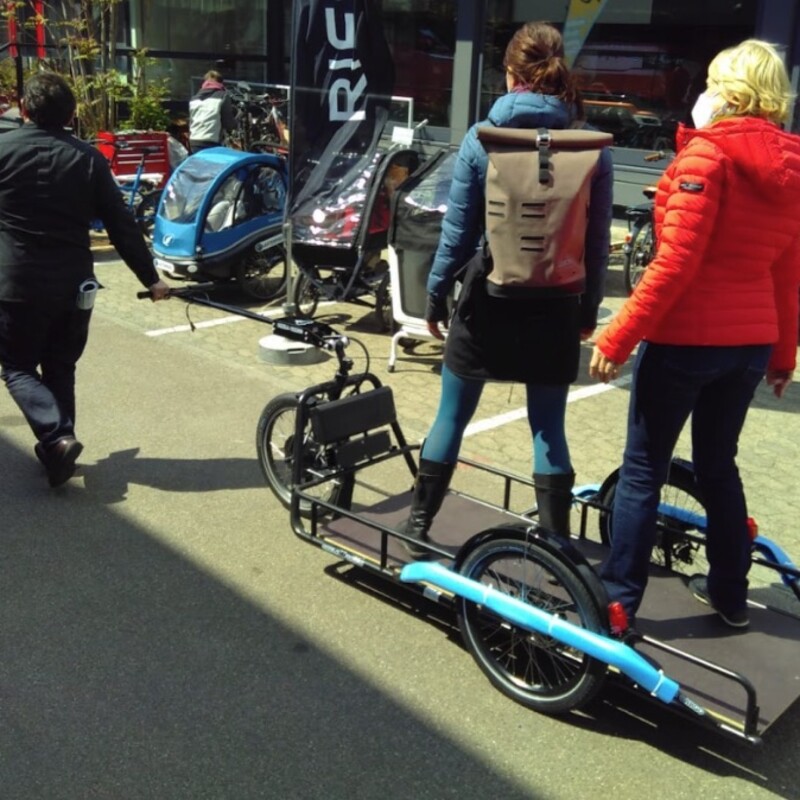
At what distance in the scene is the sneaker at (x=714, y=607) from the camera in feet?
11.3

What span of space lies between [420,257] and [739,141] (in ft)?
13.1

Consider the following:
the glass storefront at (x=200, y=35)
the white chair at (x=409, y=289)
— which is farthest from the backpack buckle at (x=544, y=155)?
the glass storefront at (x=200, y=35)

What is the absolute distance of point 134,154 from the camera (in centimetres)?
1161

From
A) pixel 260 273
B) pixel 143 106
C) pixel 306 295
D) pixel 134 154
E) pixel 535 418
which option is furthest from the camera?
pixel 143 106

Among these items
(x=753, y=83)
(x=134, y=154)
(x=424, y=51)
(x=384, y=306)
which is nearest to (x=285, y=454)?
(x=753, y=83)

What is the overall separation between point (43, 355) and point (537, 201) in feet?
9.52

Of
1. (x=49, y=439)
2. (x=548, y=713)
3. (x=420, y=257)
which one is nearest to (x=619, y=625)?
(x=548, y=713)

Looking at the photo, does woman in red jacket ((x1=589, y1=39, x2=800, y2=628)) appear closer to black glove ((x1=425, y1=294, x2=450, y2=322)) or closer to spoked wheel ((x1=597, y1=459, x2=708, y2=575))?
spoked wheel ((x1=597, y1=459, x2=708, y2=575))

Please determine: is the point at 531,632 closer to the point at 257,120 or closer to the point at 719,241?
the point at 719,241

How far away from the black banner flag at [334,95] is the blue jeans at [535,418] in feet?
13.7

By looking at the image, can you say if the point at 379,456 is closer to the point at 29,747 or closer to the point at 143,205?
the point at 29,747

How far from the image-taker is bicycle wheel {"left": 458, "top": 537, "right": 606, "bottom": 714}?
317 cm

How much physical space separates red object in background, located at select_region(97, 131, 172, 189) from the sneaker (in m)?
9.05

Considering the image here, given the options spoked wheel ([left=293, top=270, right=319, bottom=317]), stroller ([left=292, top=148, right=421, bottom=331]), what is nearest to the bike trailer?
stroller ([left=292, top=148, right=421, bottom=331])
